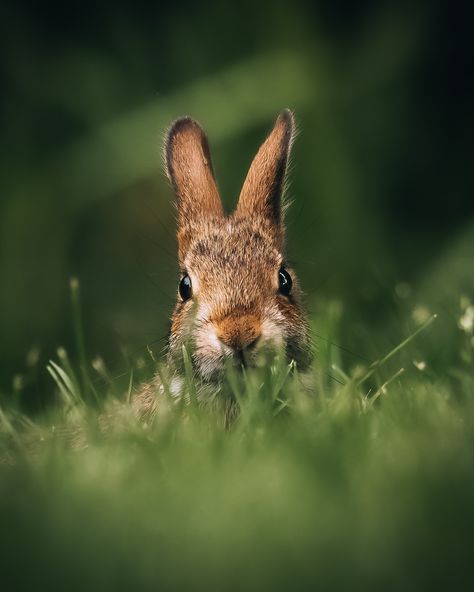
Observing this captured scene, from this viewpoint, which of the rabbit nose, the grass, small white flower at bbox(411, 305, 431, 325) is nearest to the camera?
the grass

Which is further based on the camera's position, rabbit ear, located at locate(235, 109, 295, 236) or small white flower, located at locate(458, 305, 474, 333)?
rabbit ear, located at locate(235, 109, 295, 236)

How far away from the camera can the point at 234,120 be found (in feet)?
18.9

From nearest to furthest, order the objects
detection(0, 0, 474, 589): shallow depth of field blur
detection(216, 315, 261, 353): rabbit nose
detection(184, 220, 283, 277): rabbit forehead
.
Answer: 1. detection(216, 315, 261, 353): rabbit nose
2. detection(184, 220, 283, 277): rabbit forehead
3. detection(0, 0, 474, 589): shallow depth of field blur

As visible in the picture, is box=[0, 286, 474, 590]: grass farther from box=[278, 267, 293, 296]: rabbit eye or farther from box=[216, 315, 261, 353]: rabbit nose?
box=[278, 267, 293, 296]: rabbit eye

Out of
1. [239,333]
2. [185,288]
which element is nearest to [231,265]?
[185,288]

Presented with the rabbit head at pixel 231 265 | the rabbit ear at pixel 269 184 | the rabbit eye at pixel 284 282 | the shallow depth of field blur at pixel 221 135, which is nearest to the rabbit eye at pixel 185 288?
the rabbit head at pixel 231 265

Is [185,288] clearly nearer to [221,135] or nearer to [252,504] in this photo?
[252,504]

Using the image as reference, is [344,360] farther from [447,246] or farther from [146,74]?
[146,74]

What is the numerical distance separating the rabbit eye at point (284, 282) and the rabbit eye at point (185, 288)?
1.09ft

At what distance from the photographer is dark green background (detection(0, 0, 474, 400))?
575 cm

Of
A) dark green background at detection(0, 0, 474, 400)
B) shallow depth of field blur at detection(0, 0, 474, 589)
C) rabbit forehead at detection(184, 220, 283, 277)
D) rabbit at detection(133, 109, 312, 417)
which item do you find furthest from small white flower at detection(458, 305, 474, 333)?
dark green background at detection(0, 0, 474, 400)

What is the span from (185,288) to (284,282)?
37 centimetres

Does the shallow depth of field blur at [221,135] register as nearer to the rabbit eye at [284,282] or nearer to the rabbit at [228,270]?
the rabbit at [228,270]

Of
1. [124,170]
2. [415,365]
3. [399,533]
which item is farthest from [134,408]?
[124,170]
